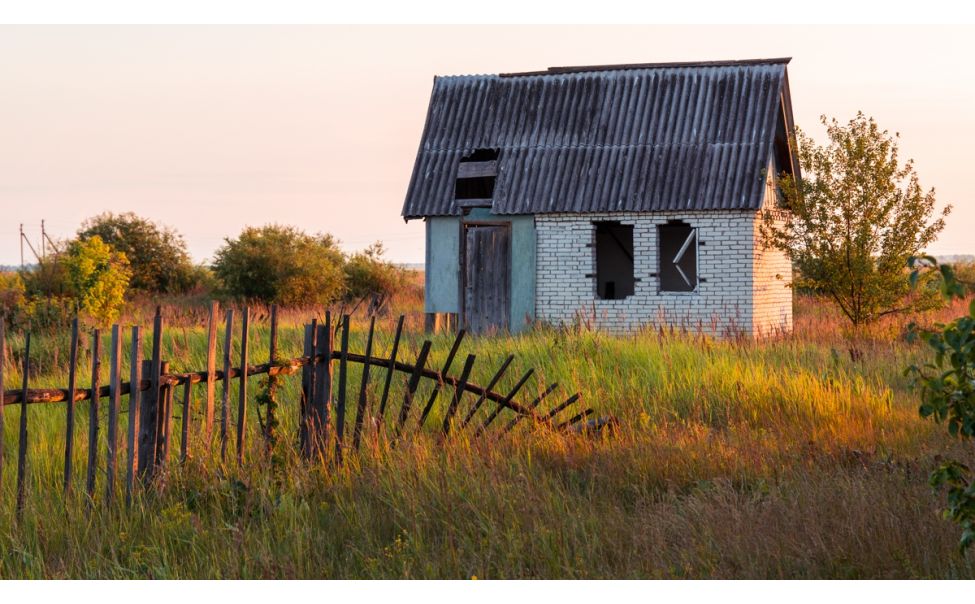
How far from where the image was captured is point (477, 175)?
20.2 metres

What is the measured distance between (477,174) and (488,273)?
1.98m

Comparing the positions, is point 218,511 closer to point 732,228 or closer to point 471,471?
point 471,471

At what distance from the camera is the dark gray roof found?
757 inches

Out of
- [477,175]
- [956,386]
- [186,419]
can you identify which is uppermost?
[477,175]

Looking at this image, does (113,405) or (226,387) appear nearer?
(113,405)

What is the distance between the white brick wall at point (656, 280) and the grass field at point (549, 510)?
9755 millimetres

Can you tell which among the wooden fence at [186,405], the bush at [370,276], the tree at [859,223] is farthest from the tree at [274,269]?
the wooden fence at [186,405]

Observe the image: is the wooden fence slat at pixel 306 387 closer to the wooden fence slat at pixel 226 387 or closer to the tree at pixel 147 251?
the wooden fence slat at pixel 226 387

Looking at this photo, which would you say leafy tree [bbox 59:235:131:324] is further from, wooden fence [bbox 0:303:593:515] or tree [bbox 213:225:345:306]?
wooden fence [bbox 0:303:593:515]

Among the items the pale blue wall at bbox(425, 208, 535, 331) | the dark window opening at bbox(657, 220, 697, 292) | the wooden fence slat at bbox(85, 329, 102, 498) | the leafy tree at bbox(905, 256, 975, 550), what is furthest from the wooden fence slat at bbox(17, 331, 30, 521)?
the dark window opening at bbox(657, 220, 697, 292)

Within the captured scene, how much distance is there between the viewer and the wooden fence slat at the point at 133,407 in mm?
6020

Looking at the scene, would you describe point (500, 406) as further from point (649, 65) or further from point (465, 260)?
point (649, 65)

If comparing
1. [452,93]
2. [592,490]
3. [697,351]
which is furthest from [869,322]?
[592,490]

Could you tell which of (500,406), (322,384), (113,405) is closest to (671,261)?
(500,406)
